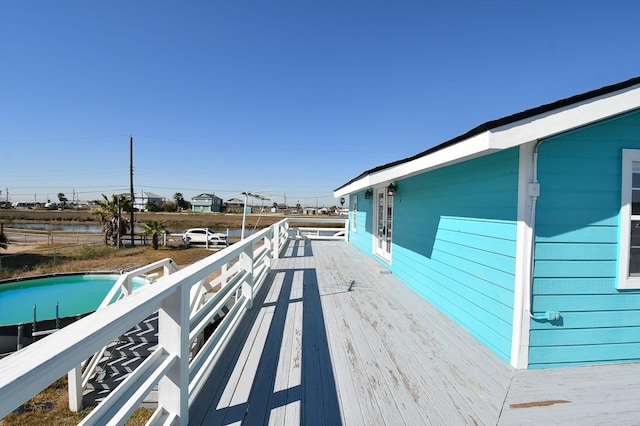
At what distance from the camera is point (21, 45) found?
8680 mm

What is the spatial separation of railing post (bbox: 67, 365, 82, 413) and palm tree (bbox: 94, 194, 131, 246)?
1820 centimetres

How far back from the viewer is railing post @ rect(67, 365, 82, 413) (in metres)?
3.65

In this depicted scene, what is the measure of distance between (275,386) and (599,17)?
860cm

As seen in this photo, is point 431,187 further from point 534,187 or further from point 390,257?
point 390,257

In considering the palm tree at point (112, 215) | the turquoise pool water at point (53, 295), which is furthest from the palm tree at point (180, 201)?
the turquoise pool water at point (53, 295)

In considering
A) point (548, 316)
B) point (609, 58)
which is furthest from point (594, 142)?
point (609, 58)

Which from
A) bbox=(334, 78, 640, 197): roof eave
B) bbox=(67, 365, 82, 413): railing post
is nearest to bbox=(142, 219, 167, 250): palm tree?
bbox=(67, 365, 82, 413): railing post

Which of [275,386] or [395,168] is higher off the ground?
[395,168]

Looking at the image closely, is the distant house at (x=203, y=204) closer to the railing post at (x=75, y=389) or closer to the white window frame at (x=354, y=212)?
the white window frame at (x=354, y=212)

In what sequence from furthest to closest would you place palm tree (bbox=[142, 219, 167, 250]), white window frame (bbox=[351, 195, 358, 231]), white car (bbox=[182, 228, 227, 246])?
white car (bbox=[182, 228, 227, 246]), palm tree (bbox=[142, 219, 167, 250]), white window frame (bbox=[351, 195, 358, 231])

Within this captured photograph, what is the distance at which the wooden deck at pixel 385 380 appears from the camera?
1.82 metres

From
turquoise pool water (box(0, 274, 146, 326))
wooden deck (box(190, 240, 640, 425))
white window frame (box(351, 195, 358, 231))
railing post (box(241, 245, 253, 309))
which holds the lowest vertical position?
turquoise pool water (box(0, 274, 146, 326))

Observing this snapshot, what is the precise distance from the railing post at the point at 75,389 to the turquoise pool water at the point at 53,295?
20.3 ft

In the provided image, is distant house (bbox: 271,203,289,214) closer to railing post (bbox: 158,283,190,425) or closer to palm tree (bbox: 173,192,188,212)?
palm tree (bbox: 173,192,188,212)
